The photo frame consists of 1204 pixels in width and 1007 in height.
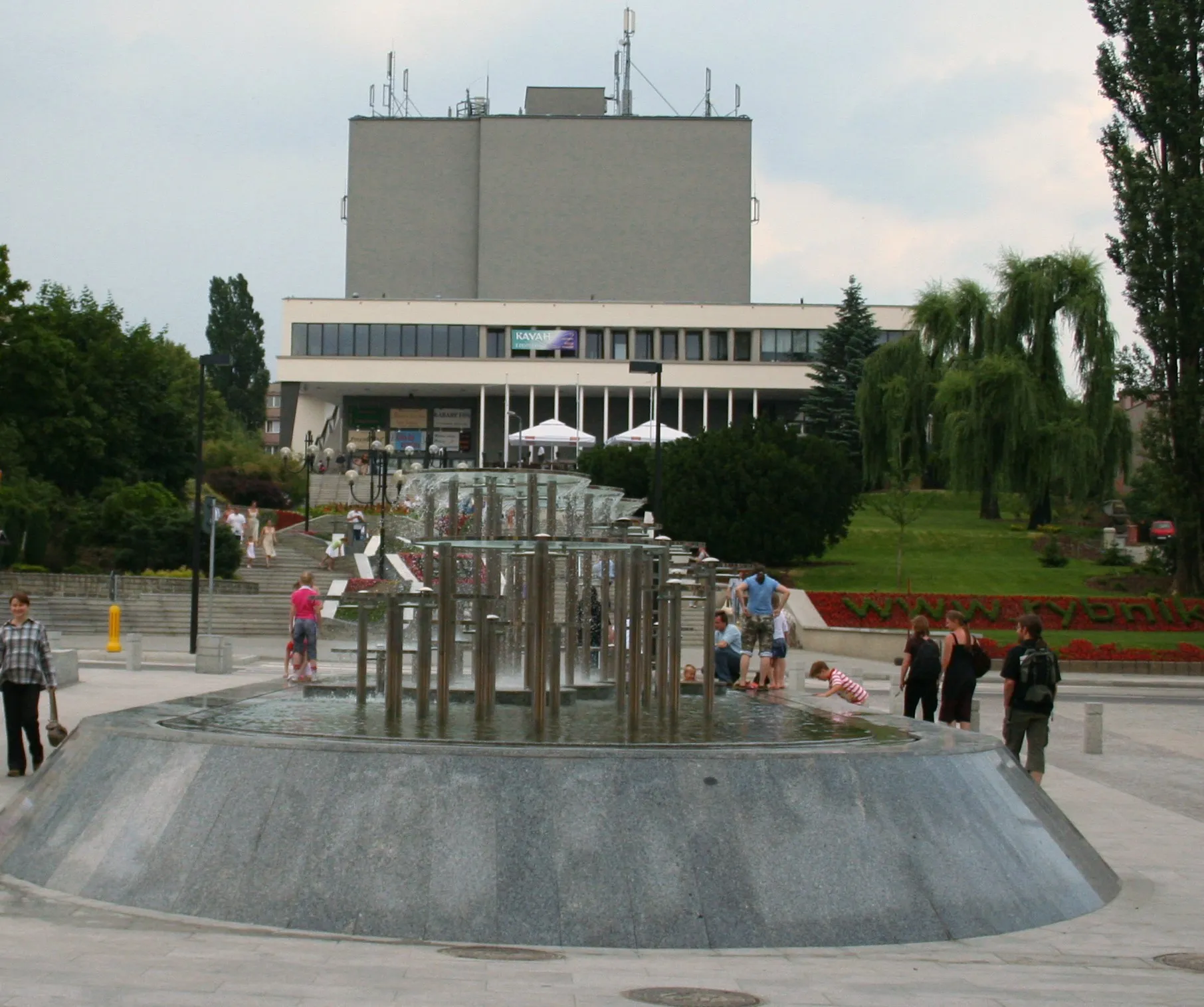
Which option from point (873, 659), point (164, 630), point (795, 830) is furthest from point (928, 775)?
point (164, 630)

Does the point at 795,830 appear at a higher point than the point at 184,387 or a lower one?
lower

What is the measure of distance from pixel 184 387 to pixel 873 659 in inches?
1945

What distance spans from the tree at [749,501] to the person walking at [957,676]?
28.8 metres

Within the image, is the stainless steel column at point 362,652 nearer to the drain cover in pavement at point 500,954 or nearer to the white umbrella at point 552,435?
the drain cover in pavement at point 500,954

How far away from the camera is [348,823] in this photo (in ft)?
28.8

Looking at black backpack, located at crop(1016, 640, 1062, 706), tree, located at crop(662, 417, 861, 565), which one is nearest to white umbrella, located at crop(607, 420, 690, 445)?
tree, located at crop(662, 417, 861, 565)

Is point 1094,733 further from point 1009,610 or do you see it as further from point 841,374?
point 841,374

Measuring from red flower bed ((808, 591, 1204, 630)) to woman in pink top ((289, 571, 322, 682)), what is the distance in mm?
16945

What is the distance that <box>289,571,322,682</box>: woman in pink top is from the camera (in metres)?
21.9

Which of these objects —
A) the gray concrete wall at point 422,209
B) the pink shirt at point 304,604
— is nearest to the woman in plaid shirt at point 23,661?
the pink shirt at point 304,604

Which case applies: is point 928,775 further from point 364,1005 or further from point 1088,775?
point 1088,775

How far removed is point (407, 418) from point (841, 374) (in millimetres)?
26431

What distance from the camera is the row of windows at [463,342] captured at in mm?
81562

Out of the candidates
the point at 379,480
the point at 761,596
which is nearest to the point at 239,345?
the point at 379,480
